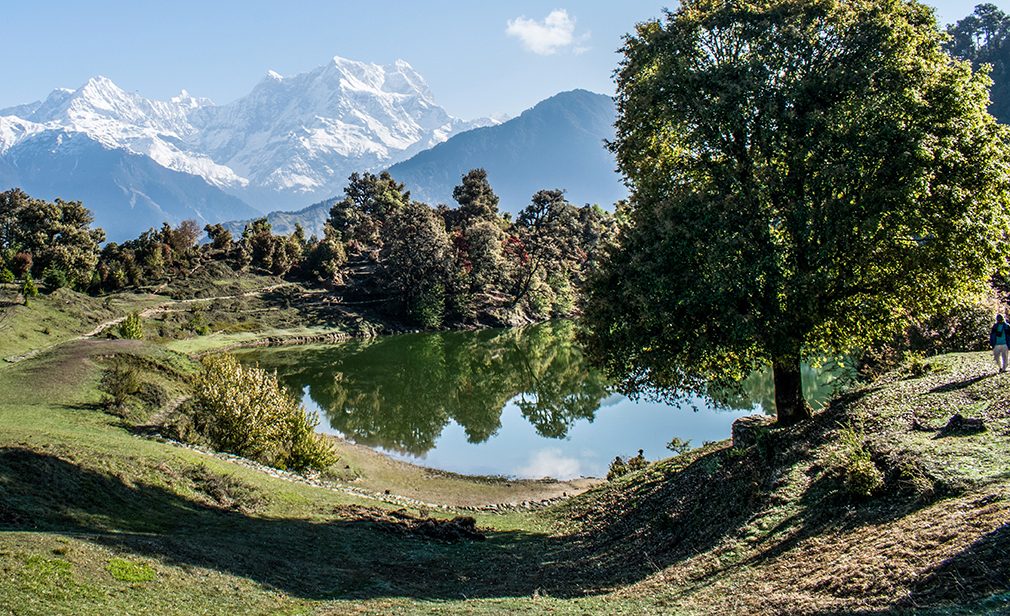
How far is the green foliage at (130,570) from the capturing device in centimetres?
1199

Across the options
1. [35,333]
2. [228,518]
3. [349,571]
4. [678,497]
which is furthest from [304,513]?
[35,333]

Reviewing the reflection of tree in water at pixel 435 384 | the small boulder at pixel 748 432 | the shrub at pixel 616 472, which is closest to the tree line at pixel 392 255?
the reflection of tree in water at pixel 435 384

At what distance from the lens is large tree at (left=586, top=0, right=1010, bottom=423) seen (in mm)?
18547

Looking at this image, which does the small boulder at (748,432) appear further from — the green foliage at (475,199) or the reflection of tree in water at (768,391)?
the green foliage at (475,199)

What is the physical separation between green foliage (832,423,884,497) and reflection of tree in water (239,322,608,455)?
779 inches

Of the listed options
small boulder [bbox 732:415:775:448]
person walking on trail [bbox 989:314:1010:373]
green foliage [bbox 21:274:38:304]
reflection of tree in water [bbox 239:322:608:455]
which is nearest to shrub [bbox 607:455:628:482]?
reflection of tree in water [bbox 239:322:608:455]

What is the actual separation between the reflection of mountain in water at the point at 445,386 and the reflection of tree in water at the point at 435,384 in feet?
0.30

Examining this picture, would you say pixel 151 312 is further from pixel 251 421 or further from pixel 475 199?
pixel 475 199

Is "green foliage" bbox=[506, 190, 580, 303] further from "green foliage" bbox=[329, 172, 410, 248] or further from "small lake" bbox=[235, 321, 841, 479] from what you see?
"small lake" bbox=[235, 321, 841, 479]

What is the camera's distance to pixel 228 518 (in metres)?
19.9

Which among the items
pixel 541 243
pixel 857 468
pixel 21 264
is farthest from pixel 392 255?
pixel 857 468

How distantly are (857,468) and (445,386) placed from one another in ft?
161

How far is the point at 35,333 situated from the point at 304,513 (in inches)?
1980

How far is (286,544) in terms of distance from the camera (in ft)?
57.3
